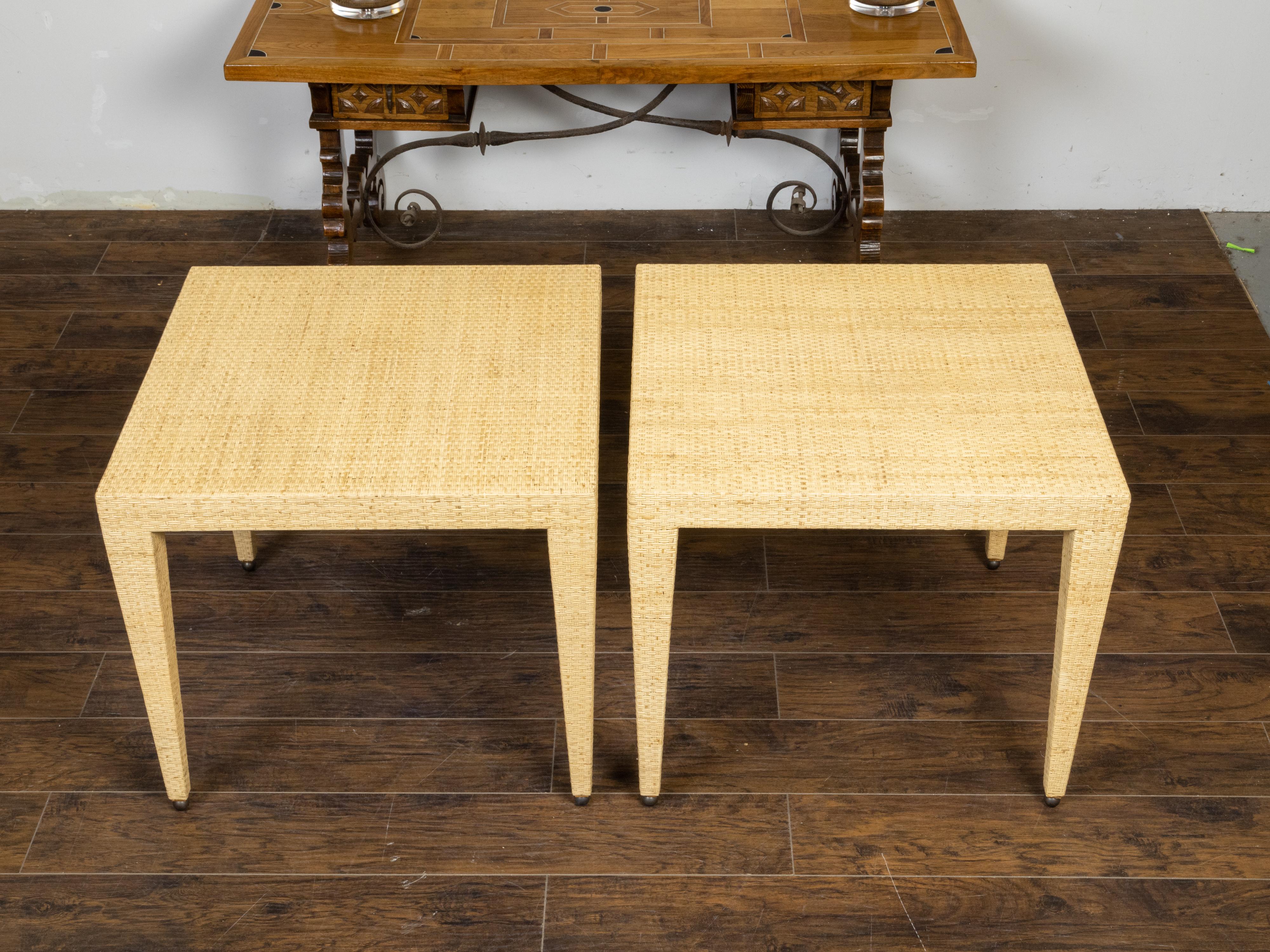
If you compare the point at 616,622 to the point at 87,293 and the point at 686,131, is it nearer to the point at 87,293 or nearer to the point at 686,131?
the point at 686,131

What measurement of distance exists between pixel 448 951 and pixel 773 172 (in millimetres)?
1708

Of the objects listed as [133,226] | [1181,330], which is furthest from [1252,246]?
[133,226]

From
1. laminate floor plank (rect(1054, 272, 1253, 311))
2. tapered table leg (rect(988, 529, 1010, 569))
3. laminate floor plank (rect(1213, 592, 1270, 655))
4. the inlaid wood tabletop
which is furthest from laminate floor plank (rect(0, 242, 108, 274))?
laminate floor plank (rect(1213, 592, 1270, 655))

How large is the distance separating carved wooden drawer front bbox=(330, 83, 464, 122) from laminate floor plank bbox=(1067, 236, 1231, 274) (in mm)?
1261

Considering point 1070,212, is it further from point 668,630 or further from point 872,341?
point 668,630

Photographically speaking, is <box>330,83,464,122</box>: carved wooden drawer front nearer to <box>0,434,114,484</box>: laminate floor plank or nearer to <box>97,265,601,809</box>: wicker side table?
<box>97,265,601,809</box>: wicker side table

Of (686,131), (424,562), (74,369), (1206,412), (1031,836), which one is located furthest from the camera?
(686,131)

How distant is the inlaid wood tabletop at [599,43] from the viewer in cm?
187

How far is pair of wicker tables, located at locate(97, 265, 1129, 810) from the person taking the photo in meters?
1.26

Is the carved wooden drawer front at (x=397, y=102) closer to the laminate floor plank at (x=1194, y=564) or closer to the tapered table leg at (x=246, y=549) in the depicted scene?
the tapered table leg at (x=246, y=549)

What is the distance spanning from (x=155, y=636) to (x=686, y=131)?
1537 millimetres

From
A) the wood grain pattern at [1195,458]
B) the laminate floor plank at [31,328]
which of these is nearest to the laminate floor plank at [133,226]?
the laminate floor plank at [31,328]

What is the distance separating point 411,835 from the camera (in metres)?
1.50

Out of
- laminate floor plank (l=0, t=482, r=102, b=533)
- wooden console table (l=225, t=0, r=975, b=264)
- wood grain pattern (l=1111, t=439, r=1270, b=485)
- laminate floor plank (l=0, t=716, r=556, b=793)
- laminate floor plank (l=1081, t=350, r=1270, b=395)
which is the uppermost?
wooden console table (l=225, t=0, r=975, b=264)
